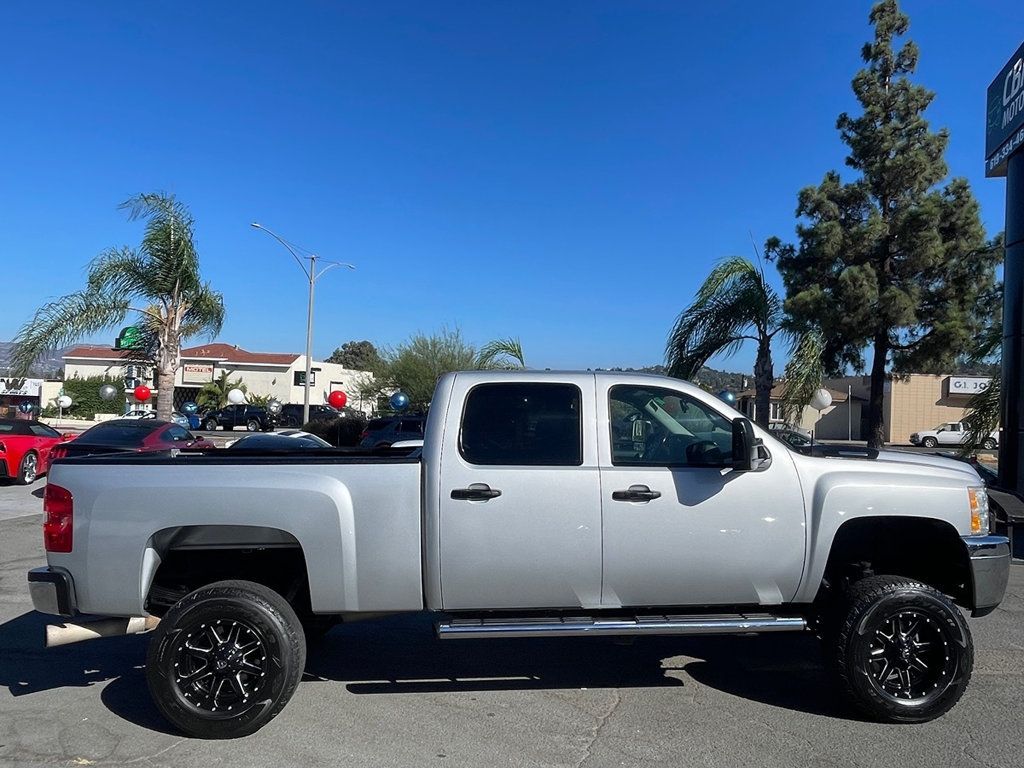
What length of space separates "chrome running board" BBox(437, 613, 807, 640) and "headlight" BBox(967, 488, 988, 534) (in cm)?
117

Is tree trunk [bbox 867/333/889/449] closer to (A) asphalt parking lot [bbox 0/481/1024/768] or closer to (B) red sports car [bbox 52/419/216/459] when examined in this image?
(A) asphalt parking lot [bbox 0/481/1024/768]

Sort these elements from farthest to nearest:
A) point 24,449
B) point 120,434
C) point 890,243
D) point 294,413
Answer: point 294,413 < point 890,243 < point 24,449 < point 120,434

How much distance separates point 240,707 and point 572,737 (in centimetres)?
183

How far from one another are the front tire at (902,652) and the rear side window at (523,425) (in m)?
1.85

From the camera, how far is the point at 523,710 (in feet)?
15.8

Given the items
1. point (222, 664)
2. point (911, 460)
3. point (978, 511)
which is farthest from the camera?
point (911, 460)

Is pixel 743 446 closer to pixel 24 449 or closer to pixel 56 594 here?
pixel 56 594

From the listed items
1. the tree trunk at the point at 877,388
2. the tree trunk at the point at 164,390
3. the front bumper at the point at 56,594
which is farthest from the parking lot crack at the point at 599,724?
the tree trunk at the point at 164,390

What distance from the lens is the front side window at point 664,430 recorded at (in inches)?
186

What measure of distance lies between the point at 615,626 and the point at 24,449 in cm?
1595

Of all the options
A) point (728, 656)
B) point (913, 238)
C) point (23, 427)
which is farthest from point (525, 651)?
point (913, 238)

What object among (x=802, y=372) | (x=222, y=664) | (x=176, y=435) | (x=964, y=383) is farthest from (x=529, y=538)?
(x=964, y=383)

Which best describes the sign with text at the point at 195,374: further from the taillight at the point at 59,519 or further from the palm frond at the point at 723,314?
the taillight at the point at 59,519

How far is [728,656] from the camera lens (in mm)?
5906
